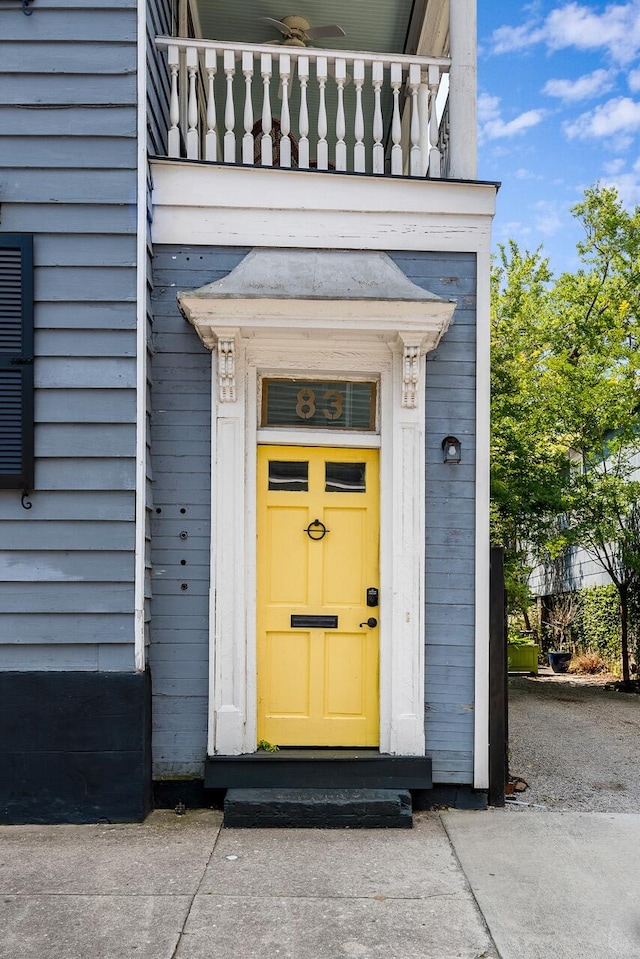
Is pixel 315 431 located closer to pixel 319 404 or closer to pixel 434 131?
pixel 319 404

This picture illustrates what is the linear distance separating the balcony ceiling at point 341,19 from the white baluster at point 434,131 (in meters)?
1.60

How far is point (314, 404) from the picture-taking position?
573cm

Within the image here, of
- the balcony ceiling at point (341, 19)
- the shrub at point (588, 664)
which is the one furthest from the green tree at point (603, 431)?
the balcony ceiling at point (341, 19)

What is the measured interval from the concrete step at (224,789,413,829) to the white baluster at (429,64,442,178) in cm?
409

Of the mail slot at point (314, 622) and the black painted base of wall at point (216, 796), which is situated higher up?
the mail slot at point (314, 622)

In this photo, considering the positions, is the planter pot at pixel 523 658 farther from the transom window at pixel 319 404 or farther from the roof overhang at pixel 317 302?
the roof overhang at pixel 317 302

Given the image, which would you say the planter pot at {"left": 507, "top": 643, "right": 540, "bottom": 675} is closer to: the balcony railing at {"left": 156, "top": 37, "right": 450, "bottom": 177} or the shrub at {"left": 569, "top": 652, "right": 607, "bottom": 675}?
the shrub at {"left": 569, "top": 652, "right": 607, "bottom": 675}

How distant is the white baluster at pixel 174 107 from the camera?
5.72 meters

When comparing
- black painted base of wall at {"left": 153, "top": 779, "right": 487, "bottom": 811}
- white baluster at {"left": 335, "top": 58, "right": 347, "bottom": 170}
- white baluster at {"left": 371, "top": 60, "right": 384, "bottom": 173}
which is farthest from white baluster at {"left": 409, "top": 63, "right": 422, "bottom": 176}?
black painted base of wall at {"left": 153, "top": 779, "right": 487, "bottom": 811}

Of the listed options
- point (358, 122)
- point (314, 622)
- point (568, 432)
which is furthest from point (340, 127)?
point (568, 432)

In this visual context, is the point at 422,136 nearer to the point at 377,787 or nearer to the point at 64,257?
the point at 64,257

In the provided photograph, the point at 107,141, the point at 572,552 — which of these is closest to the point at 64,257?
the point at 107,141

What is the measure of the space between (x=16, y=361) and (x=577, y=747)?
5470 millimetres

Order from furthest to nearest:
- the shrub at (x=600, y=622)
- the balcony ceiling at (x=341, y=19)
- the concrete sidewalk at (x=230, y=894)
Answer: the shrub at (x=600, y=622)
the balcony ceiling at (x=341, y=19)
the concrete sidewalk at (x=230, y=894)
